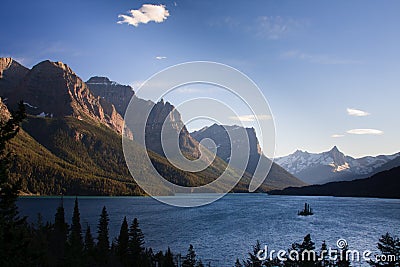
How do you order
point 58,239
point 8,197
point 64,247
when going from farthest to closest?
point 58,239
point 64,247
point 8,197

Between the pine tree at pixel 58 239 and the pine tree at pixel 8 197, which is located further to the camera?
the pine tree at pixel 58 239

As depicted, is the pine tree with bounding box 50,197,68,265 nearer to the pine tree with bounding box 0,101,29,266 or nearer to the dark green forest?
the dark green forest

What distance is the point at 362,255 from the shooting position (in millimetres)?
64250

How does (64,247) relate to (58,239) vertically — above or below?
above

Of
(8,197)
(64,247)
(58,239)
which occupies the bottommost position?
(58,239)

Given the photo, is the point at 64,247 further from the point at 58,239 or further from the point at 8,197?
the point at 8,197

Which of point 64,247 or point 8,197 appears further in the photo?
point 64,247

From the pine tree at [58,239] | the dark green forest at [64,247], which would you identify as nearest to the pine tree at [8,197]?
the dark green forest at [64,247]

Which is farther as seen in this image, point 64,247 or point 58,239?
point 58,239

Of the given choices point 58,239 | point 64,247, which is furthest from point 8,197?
point 58,239

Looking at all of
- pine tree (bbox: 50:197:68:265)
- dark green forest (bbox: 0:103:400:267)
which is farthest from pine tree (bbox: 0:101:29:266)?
pine tree (bbox: 50:197:68:265)

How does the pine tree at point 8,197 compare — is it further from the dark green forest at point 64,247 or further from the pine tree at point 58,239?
the pine tree at point 58,239

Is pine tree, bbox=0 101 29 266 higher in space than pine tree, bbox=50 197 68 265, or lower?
higher

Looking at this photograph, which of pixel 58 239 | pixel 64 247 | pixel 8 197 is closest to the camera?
pixel 8 197
